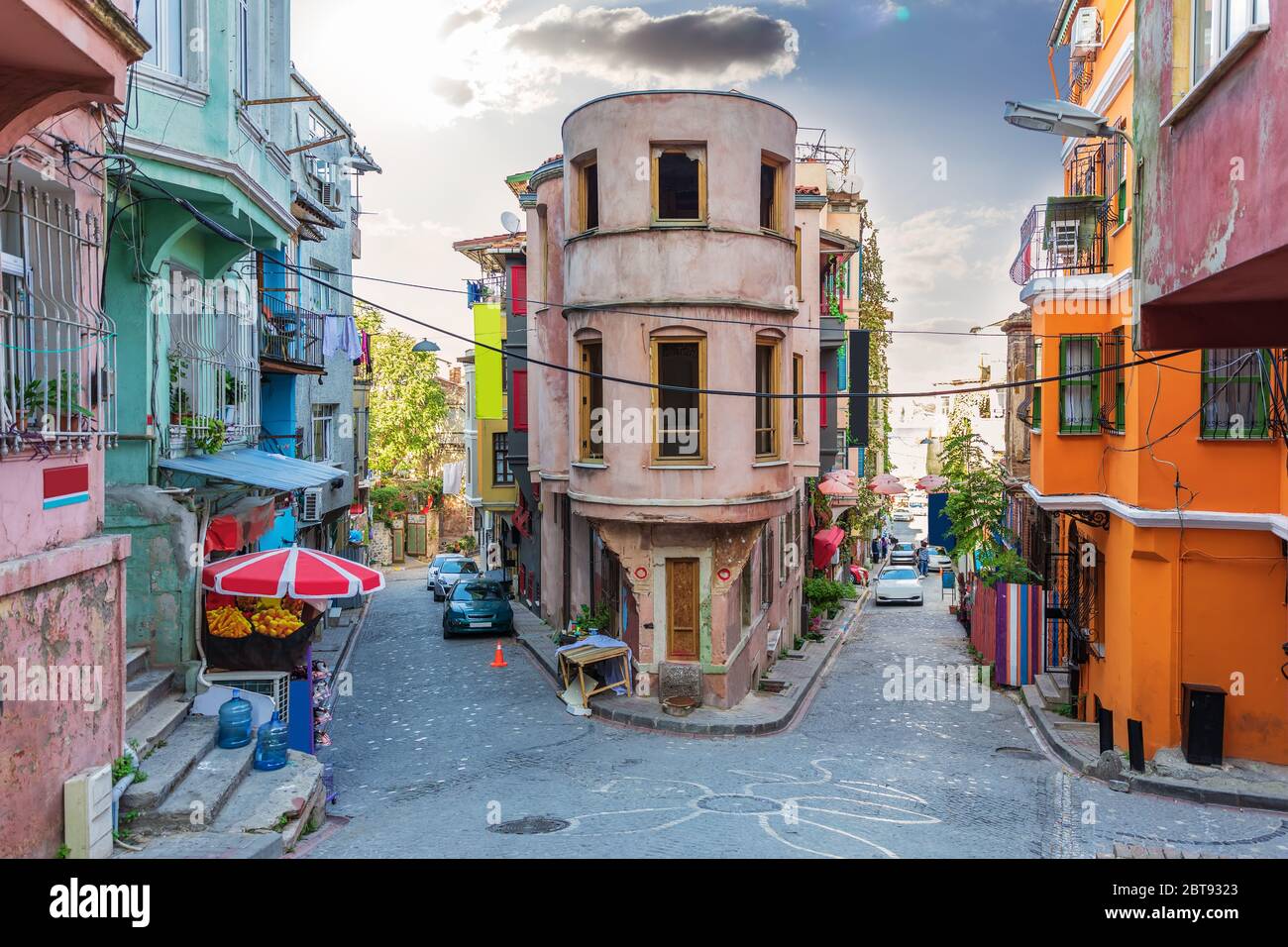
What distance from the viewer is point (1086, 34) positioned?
17047 millimetres

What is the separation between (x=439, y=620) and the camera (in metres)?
30.0

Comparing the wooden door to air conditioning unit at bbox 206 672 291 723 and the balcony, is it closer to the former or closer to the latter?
air conditioning unit at bbox 206 672 291 723

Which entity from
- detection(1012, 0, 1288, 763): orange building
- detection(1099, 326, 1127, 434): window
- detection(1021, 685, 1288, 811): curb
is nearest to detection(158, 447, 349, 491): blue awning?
detection(1012, 0, 1288, 763): orange building

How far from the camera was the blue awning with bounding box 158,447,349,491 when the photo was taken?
43.0ft

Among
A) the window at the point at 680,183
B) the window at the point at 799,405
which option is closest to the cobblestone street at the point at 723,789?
the window at the point at 799,405

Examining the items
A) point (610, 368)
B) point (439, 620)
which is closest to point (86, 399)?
point (610, 368)

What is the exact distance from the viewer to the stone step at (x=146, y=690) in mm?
10852

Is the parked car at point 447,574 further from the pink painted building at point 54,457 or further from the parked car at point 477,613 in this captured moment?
the pink painted building at point 54,457

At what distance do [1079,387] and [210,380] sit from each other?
13253mm

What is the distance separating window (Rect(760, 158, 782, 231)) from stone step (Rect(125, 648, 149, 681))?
40.0 feet

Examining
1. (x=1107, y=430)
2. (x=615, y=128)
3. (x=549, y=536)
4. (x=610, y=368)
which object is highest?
(x=615, y=128)

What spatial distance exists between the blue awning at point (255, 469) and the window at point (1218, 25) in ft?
35.3
